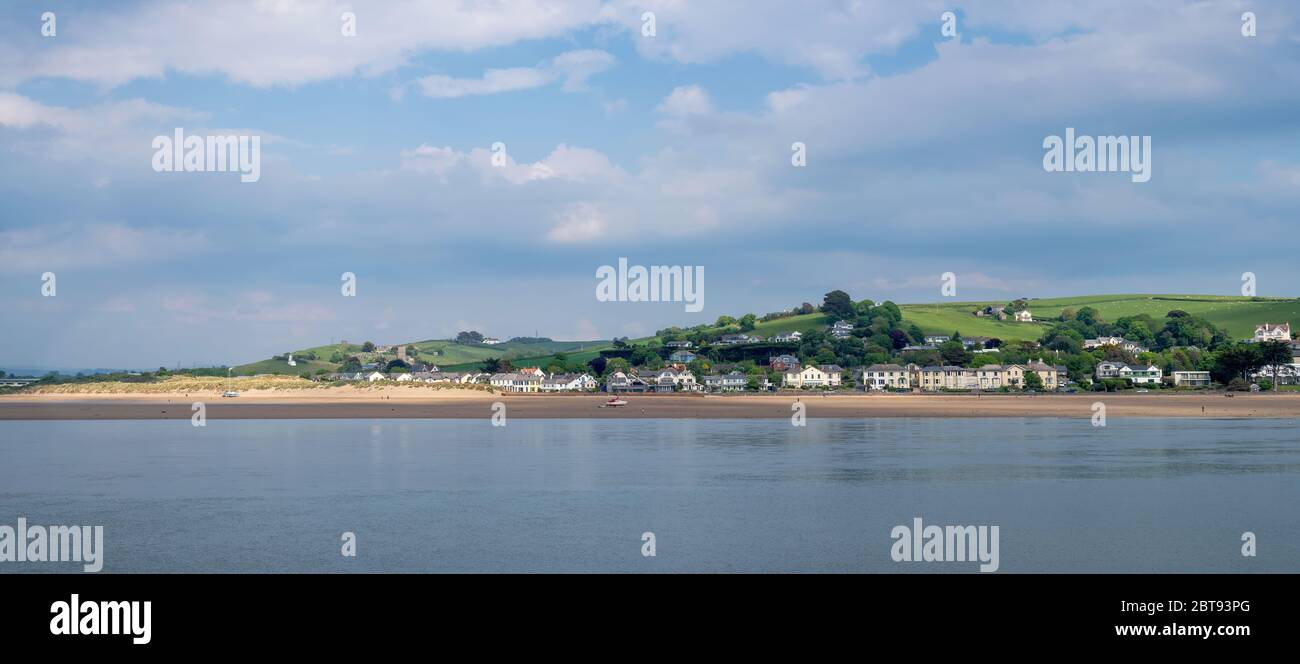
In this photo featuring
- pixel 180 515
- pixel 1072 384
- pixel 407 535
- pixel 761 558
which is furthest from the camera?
pixel 1072 384

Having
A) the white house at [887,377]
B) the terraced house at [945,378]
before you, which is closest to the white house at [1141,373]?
the terraced house at [945,378]

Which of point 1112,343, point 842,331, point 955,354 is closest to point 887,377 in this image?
point 955,354

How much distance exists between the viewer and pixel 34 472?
41.0 metres

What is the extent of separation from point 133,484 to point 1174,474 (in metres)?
39.5

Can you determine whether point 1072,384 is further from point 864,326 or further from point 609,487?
point 609,487

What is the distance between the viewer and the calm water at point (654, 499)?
24578 mm

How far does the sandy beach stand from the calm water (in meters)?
25.3

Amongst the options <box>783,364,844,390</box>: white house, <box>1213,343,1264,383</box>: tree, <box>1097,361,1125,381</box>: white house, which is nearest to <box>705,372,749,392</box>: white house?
<box>783,364,844,390</box>: white house

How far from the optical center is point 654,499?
33.5 meters

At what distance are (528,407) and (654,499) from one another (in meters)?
63.1

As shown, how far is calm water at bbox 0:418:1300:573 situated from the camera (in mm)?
24578

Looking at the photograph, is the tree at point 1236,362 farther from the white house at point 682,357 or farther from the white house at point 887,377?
the white house at point 682,357

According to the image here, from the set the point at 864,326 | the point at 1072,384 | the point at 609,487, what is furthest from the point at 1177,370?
the point at 609,487
